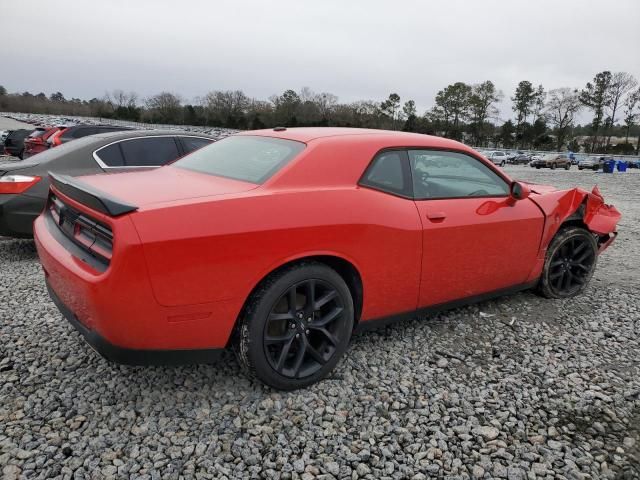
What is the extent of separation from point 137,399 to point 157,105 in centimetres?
8606

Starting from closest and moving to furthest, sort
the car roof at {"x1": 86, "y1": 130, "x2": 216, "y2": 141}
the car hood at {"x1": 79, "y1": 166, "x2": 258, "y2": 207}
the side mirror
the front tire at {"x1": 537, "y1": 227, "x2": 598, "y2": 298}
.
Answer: the car hood at {"x1": 79, "y1": 166, "x2": 258, "y2": 207}, the side mirror, the front tire at {"x1": 537, "y1": 227, "x2": 598, "y2": 298}, the car roof at {"x1": 86, "y1": 130, "x2": 216, "y2": 141}

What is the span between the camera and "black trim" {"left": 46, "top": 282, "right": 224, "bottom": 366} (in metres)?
2.05

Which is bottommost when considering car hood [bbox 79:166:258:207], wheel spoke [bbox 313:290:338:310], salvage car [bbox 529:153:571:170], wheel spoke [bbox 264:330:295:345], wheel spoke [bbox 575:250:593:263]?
salvage car [bbox 529:153:571:170]

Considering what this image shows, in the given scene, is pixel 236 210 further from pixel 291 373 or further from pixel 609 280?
pixel 609 280

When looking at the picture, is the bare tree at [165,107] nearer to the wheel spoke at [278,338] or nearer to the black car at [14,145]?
the black car at [14,145]

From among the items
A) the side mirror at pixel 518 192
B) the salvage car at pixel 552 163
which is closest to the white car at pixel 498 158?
the salvage car at pixel 552 163

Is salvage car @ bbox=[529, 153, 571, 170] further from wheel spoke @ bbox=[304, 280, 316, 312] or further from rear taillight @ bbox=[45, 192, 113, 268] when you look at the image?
rear taillight @ bbox=[45, 192, 113, 268]

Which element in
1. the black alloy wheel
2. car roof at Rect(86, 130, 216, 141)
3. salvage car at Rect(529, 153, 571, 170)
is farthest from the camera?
salvage car at Rect(529, 153, 571, 170)

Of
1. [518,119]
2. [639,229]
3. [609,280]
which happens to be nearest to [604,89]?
[518,119]

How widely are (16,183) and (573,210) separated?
17.3 feet

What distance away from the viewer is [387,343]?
3.12 metres

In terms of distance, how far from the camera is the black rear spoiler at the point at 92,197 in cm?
198

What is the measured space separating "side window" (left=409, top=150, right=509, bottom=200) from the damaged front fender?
0.50 m

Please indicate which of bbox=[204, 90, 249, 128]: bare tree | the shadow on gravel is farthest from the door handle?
bbox=[204, 90, 249, 128]: bare tree
